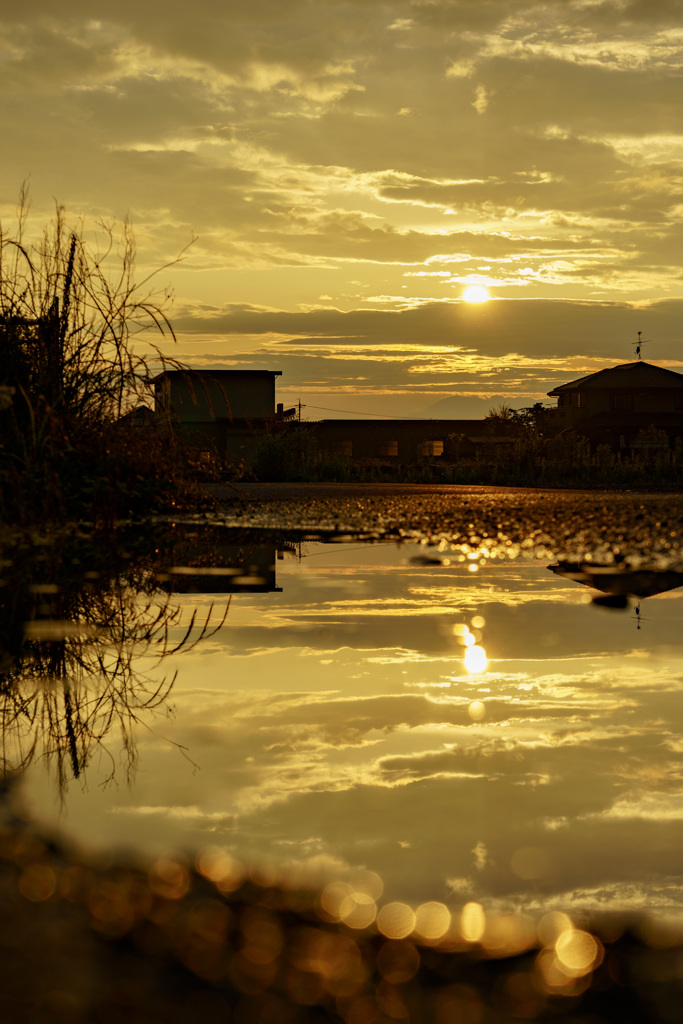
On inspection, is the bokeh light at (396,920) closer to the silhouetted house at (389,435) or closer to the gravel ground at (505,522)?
the gravel ground at (505,522)

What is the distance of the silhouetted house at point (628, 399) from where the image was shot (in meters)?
60.5

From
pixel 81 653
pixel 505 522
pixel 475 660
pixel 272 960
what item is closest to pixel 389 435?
pixel 505 522

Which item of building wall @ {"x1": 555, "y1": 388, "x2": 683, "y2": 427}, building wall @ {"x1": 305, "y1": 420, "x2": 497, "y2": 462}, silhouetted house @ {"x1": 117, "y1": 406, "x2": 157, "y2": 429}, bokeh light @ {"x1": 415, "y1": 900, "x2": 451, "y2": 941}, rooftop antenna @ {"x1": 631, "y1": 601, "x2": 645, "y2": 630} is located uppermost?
building wall @ {"x1": 555, "y1": 388, "x2": 683, "y2": 427}

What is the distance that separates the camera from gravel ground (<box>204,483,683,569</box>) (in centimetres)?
786

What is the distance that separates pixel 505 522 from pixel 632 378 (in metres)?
54.8

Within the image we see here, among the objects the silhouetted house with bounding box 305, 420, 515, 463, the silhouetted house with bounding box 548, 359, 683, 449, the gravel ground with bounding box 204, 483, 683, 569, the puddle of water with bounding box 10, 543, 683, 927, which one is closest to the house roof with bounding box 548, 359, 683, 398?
the silhouetted house with bounding box 548, 359, 683, 449

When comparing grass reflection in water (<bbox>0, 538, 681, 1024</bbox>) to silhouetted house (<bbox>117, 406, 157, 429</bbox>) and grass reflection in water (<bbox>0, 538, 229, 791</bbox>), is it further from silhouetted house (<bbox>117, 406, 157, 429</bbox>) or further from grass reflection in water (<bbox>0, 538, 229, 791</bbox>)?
silhouetted house (<bbox>117, 406, 157, 429</bbox>)

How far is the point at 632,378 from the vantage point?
62812 mm

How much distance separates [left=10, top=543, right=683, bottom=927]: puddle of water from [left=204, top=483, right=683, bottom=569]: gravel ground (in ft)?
9.60

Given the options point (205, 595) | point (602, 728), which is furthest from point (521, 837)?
point (205, 595)

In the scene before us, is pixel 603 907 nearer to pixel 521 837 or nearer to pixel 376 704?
pixel 521 837

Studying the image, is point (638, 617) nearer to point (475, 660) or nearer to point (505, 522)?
point (475, 660)

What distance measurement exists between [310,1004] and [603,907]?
60cm

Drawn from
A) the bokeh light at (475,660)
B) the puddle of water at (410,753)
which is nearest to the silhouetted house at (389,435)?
the puddle of water at (410,753)
